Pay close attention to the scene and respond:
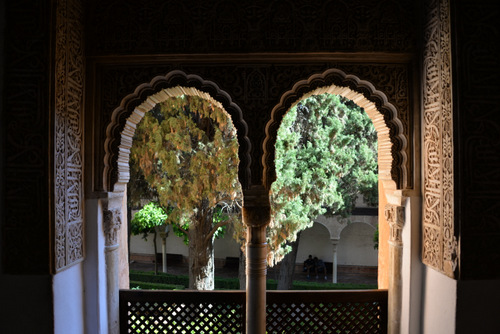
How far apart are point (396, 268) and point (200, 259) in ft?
15.8

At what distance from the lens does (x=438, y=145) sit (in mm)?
3113

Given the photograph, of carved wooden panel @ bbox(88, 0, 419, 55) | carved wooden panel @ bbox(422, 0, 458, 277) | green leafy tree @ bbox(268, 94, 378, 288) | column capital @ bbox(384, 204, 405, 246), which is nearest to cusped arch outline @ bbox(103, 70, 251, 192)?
carved wooden panel @ bbox(88, 0, 419, 55)

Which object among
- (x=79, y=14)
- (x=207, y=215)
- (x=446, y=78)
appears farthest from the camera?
(x=207, y=215)

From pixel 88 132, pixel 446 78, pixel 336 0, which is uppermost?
pixel 336 0

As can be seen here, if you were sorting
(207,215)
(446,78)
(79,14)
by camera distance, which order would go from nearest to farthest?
(446,78), (79,14), (207,215)

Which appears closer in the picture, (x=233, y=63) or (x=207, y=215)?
(x=233, y=63)

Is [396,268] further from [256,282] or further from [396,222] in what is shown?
[256,282]

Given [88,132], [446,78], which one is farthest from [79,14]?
[446,78]

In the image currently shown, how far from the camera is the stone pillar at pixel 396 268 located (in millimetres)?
3541

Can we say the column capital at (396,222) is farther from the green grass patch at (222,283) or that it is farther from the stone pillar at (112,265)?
the green grass patch at (222,283)

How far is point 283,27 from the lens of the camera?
3416mm

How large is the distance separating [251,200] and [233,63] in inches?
49.2

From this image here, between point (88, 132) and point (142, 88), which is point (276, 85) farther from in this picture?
point (88, 132)
